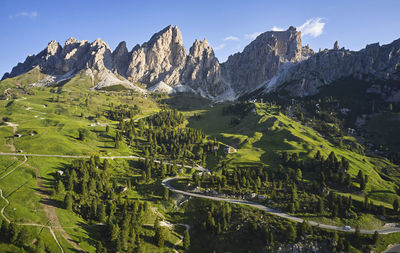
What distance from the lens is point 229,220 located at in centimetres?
9112

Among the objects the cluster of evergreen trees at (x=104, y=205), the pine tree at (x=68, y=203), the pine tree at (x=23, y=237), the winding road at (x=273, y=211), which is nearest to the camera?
the pine tree at (x=23, y=237)

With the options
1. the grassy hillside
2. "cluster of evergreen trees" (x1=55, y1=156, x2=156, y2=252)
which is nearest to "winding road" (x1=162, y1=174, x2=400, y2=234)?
"cluster of evergreen trees" (x1=55, y1=156, x2=156, y2=252)

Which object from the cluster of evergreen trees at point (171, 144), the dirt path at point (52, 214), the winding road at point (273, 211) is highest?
the cluster of evergreen trees at point (171, 144)

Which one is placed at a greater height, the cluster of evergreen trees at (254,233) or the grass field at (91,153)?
the grass field at (91,153)

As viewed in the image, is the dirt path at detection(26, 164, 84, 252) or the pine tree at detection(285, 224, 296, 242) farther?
the pine tree at detection(285, 224, 296, 242)

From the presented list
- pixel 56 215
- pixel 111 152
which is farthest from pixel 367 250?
pixel 111 152

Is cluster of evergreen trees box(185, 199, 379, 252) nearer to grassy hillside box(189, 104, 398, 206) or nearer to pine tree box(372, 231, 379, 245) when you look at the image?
pine tree box(372, 231, 379, 245)

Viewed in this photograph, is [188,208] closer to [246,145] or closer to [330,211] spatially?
[330,211]

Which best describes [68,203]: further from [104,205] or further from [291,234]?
[291,234]

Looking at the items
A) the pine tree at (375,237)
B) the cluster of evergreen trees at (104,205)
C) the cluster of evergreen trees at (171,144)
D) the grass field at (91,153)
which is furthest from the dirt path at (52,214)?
the pine tree at (375,237)

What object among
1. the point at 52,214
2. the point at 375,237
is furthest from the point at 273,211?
the point at 52,214

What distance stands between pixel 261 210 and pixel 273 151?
75.1 m

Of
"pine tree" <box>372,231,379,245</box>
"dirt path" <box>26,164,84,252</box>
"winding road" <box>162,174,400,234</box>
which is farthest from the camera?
"winding road" <box>162,174,400,234</box>

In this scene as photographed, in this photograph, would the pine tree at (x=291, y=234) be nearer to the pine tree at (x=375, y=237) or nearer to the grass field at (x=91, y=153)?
the grass field at (x=91, y=153)
